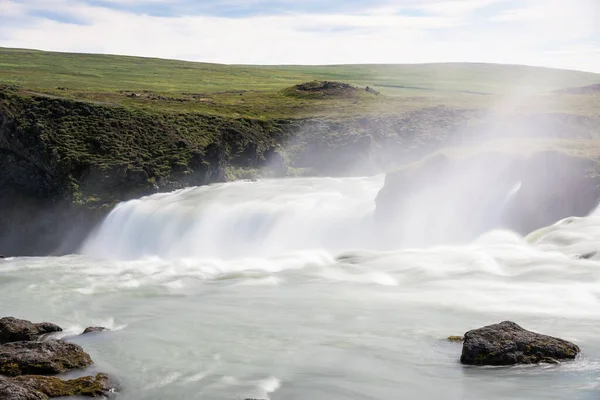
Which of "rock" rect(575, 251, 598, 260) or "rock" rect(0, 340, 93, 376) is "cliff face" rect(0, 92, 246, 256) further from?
"rock" rect(575, 251, 598, 260)

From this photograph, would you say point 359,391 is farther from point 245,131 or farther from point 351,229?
point 245,131

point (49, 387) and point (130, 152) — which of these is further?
point (130, 152)

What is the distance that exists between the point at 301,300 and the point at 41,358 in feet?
36.8

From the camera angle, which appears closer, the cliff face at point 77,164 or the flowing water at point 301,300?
the flowing water at point 301,300

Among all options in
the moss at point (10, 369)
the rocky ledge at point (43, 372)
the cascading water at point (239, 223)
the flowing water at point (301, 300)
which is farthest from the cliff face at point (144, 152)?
the moss at point (10, 369)

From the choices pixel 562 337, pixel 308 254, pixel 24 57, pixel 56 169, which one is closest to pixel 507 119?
pixel 308 254

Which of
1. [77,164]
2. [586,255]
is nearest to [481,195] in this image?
[586,255]

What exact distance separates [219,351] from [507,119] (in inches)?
1977

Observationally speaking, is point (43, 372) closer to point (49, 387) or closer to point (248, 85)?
point (49, 387)

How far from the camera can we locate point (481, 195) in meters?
39.4

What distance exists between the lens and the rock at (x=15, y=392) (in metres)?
15.6

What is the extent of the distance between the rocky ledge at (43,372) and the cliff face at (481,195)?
23.3m

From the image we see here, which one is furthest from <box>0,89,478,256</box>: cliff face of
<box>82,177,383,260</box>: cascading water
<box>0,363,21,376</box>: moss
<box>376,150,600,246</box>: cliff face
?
<box>0,363,21,376</box>: moss

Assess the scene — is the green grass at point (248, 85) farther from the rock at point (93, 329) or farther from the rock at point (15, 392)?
the rock at point (15, 392)
